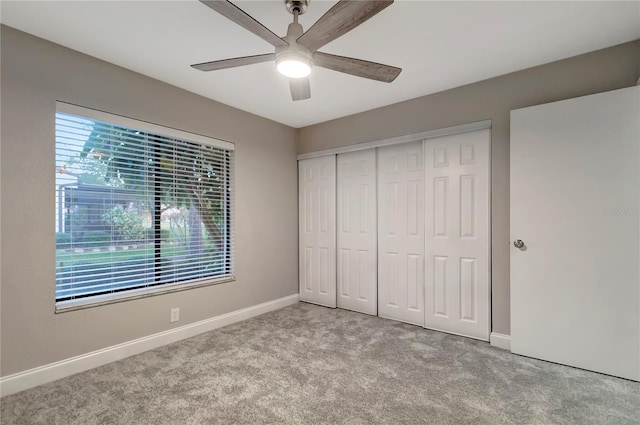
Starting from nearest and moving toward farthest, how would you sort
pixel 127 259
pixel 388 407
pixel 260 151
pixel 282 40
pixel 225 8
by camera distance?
pixel 225 8, pixel 282 40, pixel 388 407, pixel 127 259, pixel 260 151

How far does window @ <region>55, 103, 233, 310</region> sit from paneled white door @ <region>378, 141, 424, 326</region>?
5.94 feet

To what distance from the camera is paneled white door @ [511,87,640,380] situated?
2.20 meters

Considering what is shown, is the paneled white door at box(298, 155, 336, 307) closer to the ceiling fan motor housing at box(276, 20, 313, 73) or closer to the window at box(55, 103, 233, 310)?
the window at box(55, 103, 233, 310)

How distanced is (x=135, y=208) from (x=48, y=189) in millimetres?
617

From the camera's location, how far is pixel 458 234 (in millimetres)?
3033

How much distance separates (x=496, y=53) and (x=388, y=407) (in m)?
2.73

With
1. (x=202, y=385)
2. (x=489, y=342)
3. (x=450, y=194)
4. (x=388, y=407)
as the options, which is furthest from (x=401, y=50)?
(x=202, y=385)

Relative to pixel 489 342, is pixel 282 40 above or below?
above

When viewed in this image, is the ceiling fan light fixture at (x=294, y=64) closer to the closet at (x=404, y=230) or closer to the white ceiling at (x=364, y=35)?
the white ceiling at (x=364, y=35)

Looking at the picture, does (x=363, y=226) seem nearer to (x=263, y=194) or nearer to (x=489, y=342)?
(x=263, y=194)

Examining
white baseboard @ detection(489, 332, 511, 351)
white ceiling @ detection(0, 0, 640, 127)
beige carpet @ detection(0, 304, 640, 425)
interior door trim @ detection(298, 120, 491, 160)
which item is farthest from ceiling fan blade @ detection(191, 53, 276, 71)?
white baseboard @ detection(489, 332, 511, 351)

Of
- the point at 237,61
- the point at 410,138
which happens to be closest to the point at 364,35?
the point at 237,61

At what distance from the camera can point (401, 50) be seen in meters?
2.34

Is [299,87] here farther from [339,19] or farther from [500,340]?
[500,340]
